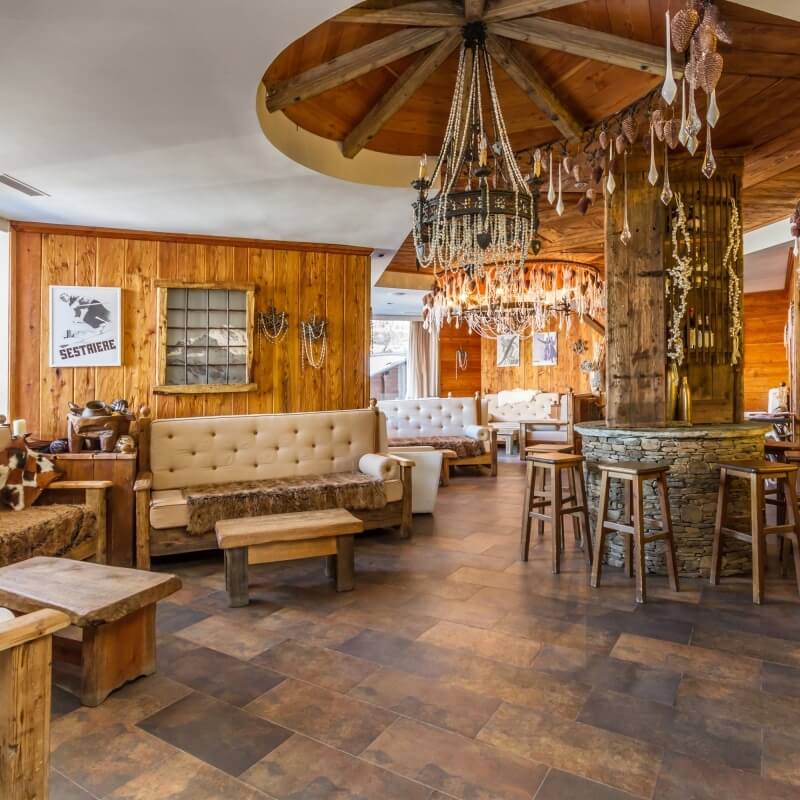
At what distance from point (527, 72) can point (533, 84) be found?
0.29 feet

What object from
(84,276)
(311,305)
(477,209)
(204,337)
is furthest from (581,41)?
(84,276)

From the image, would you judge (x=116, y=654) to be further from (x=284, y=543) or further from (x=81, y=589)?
(x=284, y=543)

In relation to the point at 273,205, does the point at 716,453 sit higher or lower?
lower

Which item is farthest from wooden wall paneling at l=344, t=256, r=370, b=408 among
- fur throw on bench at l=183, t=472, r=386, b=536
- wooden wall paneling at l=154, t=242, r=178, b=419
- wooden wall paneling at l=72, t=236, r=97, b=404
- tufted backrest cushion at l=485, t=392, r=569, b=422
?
tufted backrest cushion at l=485, t=392, r=569, b=422

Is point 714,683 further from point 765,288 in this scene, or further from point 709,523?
point 765,288

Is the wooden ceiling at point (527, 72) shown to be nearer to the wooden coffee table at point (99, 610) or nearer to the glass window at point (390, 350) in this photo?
the wooden coffee table at point (99, 610)

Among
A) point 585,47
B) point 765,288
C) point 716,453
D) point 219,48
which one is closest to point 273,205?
point 219,48

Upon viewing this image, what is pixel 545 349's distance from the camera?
1070cm

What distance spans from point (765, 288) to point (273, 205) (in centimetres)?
771

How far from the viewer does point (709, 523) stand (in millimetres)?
3391

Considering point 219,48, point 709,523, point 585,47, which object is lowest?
point 709,523

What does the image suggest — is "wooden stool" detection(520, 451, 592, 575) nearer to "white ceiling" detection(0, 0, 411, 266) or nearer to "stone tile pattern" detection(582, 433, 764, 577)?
"stone tile pattern" detection(582, 433, 764, 577)

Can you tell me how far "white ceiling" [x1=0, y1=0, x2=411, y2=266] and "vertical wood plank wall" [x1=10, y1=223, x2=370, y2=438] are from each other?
0.29 metres

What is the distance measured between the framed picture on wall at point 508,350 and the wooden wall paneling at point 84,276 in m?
7.63
